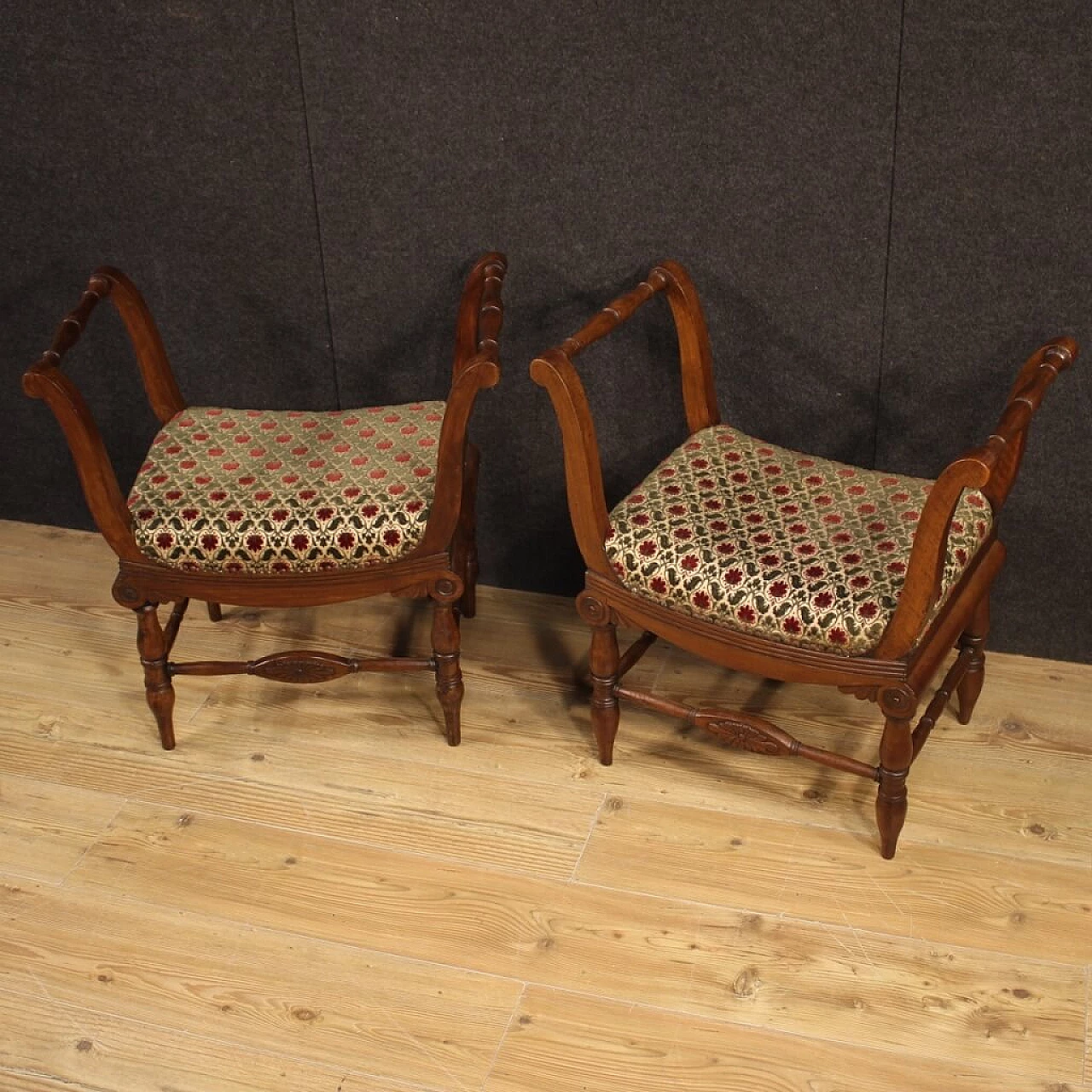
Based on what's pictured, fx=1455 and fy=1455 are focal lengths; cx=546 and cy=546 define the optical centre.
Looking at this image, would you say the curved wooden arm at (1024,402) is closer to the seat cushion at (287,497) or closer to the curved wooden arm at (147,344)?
the seat cushion at (287,497)

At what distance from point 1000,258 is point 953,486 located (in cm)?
62

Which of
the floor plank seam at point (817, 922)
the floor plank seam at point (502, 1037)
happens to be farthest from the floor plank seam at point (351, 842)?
the floor plank seam at point (502, 1037)

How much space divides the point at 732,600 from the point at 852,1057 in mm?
649

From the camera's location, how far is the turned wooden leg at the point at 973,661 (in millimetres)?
2412

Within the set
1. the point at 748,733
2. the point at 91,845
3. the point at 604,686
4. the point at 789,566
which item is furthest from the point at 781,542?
the point at 91,845

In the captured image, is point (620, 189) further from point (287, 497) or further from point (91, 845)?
point (91, 845)

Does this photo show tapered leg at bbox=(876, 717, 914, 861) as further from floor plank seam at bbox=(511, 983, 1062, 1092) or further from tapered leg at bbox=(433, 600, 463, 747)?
tapered leg at bbox=(433, 600, 463, 747)

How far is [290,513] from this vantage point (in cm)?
234

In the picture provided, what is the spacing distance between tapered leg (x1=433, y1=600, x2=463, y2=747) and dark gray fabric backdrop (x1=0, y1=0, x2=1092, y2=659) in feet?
1.73

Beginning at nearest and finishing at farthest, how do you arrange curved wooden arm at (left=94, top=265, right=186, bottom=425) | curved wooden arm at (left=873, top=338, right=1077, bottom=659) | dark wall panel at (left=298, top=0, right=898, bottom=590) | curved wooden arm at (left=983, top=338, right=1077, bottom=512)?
curved wooden arm at (left=873, top=338, right=1077, bottom=659) → curved wooden arm at (left=983, top=338, right=1077, bottom=512) → dark wall panel at (left=298, top=0, right=898, bottom=590) → curved wooden arm at (left=94, top=265, right=186, bottom=425)

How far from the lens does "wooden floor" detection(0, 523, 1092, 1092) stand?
1.97m

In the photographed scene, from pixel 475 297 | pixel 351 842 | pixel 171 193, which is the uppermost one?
pixel 171 193

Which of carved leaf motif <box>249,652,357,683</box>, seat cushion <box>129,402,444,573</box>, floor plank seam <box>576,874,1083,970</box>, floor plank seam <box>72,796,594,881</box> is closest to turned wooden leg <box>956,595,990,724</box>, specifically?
floor plank seam <box>576,874,1083,970</box>

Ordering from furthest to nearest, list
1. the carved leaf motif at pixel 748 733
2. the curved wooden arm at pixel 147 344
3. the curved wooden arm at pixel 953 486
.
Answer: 1. the curved wooden arm at pixel 147 344
2. the carved leaf motif at pixel 748 733
3. the curved wooden arm at pixel 953 486
